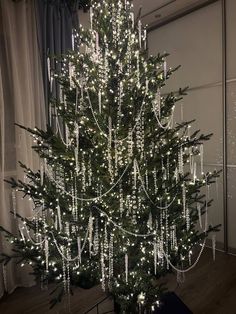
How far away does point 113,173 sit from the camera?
1.52 metres

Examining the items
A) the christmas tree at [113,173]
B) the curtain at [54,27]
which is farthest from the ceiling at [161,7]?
the christmas tree at [113,173]

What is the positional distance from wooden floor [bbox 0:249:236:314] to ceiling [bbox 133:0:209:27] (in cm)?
256

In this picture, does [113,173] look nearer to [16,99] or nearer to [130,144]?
[130,144]

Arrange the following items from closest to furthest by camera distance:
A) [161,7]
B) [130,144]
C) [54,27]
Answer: [130,144] → [54,27] → [161,7]

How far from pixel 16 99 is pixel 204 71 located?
6.16 ft

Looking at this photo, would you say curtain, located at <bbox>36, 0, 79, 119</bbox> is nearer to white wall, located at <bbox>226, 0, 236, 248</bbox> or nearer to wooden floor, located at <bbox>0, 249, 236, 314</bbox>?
white wall, located at <bbox>226, 0, 236, 248</bbox>

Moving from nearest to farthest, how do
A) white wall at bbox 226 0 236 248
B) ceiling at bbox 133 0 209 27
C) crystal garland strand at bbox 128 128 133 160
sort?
crystal garland strand at bbox 128 128 133 160 → white wall at bbox 226 0 236 248 → ceiling at bbox 133 0 209 27

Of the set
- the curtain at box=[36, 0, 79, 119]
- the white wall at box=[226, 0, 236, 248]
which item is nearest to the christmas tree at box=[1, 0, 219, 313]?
the curtain at box=[36, 0, 79, 119]

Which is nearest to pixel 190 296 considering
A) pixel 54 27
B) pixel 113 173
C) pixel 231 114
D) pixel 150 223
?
pixel 150 223

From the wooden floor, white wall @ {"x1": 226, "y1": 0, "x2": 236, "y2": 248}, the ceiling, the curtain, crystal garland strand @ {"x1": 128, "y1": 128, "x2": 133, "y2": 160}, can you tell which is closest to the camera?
crystal garland strand @ {"x1": 128, "y1": 128, "x2": 133, "y2": 160}

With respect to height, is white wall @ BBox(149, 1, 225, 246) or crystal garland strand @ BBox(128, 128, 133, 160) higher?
white wall @ BBox(149, 1, 225, 246)

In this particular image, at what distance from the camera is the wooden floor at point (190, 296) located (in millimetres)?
1958

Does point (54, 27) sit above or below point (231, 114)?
above

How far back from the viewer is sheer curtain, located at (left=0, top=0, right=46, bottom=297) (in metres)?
2.15
